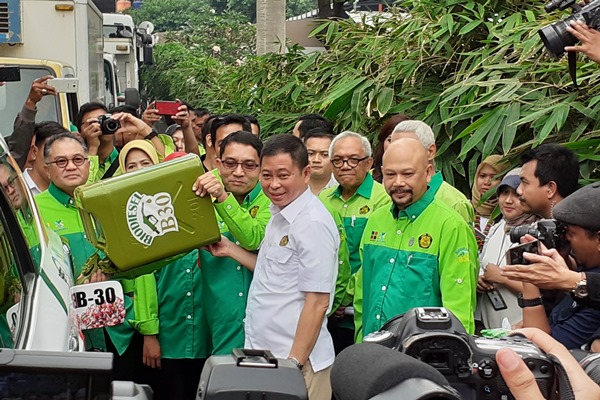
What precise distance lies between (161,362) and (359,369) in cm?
406

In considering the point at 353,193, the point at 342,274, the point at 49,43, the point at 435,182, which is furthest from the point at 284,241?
the point at 49,43

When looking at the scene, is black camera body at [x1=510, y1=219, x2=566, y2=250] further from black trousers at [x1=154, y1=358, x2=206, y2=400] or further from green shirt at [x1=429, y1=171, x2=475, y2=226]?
black trousers at [x1=154, y1=358, x2=206, y2=400]

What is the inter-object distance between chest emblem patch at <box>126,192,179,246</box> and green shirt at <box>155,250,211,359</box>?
44.0 inches

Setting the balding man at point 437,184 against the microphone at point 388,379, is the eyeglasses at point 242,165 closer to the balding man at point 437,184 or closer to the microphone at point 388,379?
the balding man at point 437,184

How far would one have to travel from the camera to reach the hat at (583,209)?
3658 mm

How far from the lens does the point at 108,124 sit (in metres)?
7.73

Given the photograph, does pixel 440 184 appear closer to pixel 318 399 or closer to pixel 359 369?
pixel 318 399

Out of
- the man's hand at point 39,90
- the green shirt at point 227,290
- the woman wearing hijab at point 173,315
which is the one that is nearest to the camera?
the green shirt at point 227,290

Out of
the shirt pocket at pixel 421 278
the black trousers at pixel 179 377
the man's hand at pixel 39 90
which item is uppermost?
the man's hand at pixel 39 90

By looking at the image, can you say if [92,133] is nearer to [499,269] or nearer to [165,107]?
[165,107]

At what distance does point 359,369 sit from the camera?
188cm

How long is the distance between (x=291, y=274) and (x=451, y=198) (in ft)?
3.69

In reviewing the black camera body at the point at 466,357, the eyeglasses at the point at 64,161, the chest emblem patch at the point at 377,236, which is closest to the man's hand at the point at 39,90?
the eyeglasses at the point at 64,161

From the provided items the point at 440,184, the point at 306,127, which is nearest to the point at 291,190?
the point at 440,184
